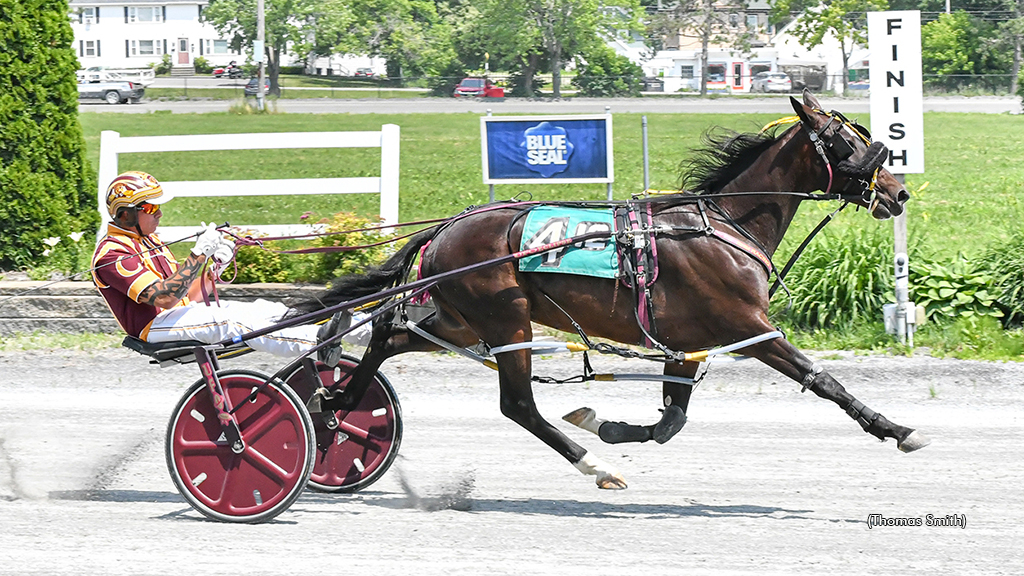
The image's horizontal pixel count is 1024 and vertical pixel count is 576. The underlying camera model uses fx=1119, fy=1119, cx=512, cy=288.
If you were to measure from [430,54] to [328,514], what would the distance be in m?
57.5

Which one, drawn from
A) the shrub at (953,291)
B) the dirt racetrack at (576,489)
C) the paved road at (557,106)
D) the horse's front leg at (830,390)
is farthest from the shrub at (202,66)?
the horse's front leg at (830,390)

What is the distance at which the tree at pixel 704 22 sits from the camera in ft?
189

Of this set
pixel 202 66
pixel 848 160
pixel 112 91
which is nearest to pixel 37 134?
pixel 848 160

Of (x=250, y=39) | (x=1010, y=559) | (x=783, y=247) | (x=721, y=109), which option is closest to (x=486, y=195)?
(x=783, y=247)

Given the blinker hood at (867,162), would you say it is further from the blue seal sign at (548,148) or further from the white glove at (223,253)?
the blue seal sign at (548,148)

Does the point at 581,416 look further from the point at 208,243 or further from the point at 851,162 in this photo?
the point at 208,243

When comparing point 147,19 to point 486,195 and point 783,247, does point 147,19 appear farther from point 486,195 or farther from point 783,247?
point 783,247

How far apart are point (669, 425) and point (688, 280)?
70 centimetres

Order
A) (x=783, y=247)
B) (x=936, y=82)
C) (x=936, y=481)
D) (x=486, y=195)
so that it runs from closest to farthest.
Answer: (x=936, y=481) < (x=783, y=247) < (x=486, y=195) < (x=936, y=82)

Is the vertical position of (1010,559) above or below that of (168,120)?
below

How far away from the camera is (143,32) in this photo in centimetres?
7950

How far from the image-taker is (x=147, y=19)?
262ft

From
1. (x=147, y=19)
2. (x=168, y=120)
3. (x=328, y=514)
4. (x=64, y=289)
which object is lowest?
(x=328, y=514)

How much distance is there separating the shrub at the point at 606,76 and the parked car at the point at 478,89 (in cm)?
401
